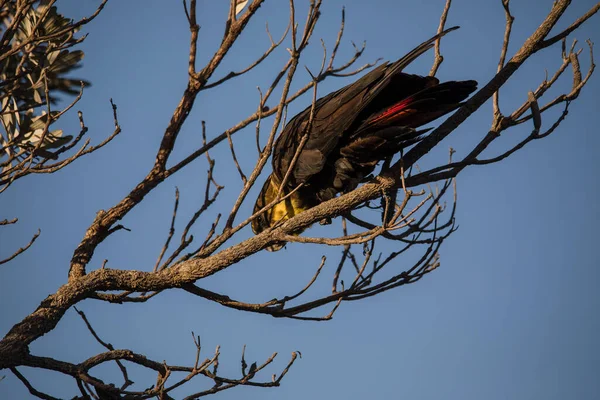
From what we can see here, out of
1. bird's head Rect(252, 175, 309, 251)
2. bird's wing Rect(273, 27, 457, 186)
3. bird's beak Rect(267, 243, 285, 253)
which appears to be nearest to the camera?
bird's beak Rect(267, 243, 285, 253)

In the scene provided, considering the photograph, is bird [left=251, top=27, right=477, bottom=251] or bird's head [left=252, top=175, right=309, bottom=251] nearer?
bird [left=251, top=27, right=477, bottom=251]

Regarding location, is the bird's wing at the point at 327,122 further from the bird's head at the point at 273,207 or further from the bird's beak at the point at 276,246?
the bird's beak at the point at 276,246

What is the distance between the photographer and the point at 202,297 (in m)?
4.00

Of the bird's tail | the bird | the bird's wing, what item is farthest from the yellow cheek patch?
the bird's tail

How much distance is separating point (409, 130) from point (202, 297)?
1.62 m

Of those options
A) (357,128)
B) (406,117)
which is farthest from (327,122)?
(406,117)

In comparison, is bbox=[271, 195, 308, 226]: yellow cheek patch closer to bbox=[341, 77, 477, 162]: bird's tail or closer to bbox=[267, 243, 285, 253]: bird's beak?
bbox=[267, 243, 285, 253]: bird's beak

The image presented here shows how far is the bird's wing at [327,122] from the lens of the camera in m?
4.18

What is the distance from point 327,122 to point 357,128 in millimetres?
214

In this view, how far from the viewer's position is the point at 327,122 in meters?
4.54

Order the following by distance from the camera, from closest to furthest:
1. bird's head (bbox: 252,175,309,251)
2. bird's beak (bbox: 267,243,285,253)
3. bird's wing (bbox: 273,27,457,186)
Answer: bird's beak (bbox: 267,243,285,253)
bird's wing (bbox: 273,27,457,186)
bird's head (bbox: 252,175,309,251)

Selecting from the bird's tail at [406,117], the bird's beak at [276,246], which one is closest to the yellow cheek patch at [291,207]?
the bird's beak at [276,246]

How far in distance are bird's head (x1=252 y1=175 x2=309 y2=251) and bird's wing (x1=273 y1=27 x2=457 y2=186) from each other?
0.18m

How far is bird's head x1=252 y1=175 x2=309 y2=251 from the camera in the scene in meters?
5.05
